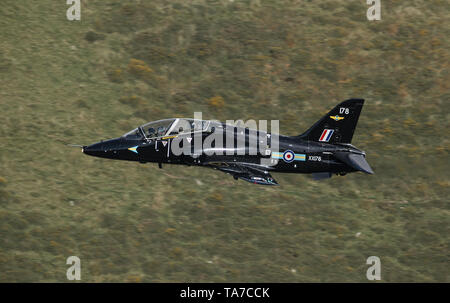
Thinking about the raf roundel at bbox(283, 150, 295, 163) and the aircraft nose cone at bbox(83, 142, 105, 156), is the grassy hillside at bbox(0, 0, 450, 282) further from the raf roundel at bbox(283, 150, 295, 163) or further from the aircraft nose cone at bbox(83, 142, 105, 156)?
the raf roundel at bbox(283, 150, 295, 163)

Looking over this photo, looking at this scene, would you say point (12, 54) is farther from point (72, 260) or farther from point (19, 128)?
point (72, 260)

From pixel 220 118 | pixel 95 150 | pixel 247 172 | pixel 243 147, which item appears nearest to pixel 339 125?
pixel 243 147

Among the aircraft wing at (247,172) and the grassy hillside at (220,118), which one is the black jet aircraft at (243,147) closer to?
the aircraft wing at (247,172)

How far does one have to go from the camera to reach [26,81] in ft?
131

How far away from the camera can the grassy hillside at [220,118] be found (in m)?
30.2

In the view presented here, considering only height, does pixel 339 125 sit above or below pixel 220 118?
below

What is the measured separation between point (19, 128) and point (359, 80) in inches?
817

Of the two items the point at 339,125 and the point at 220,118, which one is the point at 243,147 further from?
the point at 220,118

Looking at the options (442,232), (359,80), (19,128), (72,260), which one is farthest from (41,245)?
(359,80)

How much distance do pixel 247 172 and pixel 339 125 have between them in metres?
4.78

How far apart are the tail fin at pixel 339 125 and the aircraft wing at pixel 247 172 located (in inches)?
116

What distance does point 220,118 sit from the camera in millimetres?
39125

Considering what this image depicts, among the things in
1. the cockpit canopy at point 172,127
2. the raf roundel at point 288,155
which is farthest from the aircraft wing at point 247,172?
the cockpit canopy at point 172,127

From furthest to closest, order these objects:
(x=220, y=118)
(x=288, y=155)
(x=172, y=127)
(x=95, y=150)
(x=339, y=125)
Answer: (x=220, y=118) → (x=95, y=150) → (x=339, y=125) → (x=288, y=155) → (x=172, y=127)
